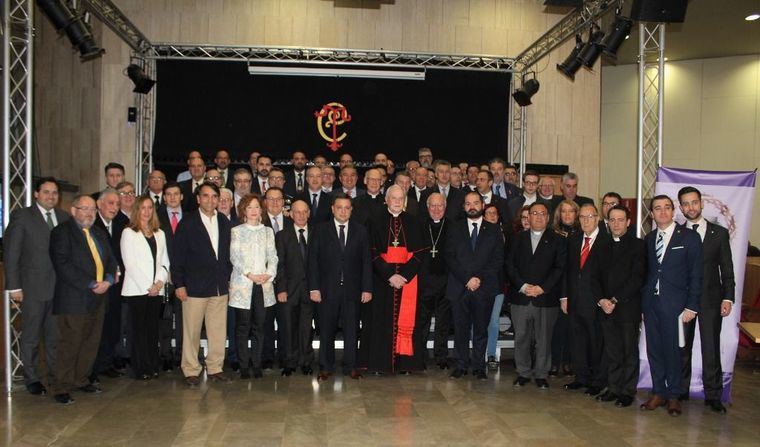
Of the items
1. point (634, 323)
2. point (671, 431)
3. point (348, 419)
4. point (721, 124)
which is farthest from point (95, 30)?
point (721, 124)

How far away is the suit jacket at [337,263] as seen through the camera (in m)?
5.80

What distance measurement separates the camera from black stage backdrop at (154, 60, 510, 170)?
406 inches

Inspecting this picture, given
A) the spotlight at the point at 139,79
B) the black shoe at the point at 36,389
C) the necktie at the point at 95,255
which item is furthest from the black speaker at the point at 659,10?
the spotlight at the point at 139,79

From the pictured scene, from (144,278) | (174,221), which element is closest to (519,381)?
(144,278)

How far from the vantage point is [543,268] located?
5.65m

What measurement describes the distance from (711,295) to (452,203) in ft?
9.52

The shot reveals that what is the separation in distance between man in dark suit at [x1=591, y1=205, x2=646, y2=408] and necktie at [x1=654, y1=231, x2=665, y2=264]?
99 millimetres

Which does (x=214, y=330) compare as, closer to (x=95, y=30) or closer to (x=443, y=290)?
(x=443, y=290)

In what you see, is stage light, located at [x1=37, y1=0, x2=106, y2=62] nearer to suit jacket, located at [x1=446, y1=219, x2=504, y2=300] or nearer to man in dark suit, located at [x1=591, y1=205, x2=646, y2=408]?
suit jacket, located at [x1=446, y1=219, x2=504, y2=300]

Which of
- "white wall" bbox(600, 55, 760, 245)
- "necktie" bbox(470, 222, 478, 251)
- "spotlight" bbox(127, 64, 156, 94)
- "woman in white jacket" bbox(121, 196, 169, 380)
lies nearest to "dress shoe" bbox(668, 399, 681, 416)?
"necktie" bbox(470, 222, 478, 251)

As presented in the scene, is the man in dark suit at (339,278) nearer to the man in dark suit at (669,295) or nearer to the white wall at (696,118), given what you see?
the man in dark suit at (669,295)

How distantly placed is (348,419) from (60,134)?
7189 millimetres

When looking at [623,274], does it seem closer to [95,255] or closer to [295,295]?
[295,295]

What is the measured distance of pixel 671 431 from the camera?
4.41 m
